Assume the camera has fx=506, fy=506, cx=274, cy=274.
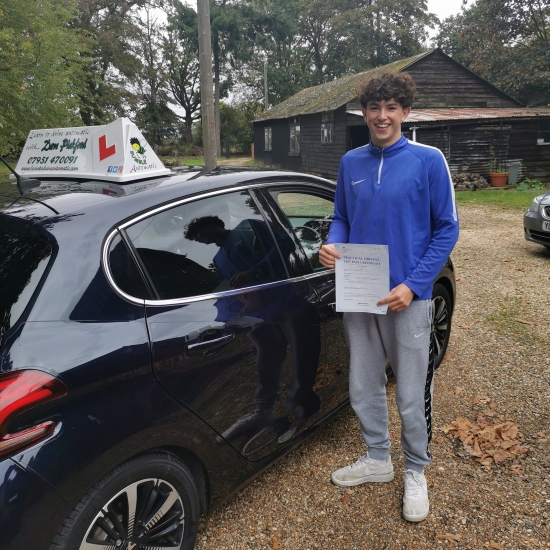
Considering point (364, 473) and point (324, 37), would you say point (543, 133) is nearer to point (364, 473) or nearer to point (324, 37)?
point (364, 473)

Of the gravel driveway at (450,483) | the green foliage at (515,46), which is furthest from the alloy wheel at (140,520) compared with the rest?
the green foliage at (515,46)

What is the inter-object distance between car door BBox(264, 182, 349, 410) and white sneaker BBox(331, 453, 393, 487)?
0.33m

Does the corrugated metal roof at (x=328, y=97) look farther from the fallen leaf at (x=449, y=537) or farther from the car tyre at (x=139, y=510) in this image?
the car tyre at (x=139, y=510)

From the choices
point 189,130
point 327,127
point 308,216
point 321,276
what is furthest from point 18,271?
point 189,130

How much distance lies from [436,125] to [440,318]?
15410 millimetres

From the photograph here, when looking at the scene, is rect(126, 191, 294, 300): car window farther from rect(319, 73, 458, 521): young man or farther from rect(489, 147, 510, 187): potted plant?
rect(489, 147, 510, 187): potted plant

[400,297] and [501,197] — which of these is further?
[501,197]

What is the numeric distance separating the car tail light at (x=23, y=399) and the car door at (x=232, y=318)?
0.37m

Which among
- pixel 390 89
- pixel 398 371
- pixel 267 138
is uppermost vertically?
pixel 267 138

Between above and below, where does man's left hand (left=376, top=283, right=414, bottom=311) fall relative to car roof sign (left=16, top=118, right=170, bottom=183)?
below

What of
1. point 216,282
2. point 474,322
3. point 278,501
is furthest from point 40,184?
point 474,322

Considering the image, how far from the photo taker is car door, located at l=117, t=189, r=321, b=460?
1.92m

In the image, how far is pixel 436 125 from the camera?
17.3m

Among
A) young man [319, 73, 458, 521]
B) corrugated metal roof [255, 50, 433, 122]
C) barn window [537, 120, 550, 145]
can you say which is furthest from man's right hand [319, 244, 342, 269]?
barn window [537, 120, 550, 145]
